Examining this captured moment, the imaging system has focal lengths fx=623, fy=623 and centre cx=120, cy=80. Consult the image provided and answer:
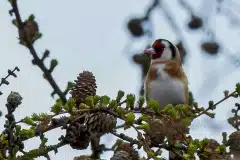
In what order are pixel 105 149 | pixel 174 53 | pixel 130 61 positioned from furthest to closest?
pixel 174 53, pixel 130 61, pixel 105 149

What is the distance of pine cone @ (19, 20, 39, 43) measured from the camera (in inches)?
111

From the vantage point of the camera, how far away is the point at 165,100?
3.78 metres

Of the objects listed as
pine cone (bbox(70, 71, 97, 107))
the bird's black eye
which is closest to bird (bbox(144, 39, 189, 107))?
the bird's black eye

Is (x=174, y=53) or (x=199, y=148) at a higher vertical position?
(x=174, y=53)

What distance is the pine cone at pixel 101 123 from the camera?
1.80 meters

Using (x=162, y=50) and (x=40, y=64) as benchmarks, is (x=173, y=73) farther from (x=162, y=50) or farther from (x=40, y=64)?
(x=40, y=64)

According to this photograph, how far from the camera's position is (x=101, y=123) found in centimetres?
180

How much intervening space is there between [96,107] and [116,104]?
0.19ft

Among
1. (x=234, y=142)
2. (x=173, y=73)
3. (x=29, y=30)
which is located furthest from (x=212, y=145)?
(x=173, y=73)

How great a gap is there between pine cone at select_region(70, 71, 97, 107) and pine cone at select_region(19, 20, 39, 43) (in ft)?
2.76

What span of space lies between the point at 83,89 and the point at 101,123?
0.20 metres

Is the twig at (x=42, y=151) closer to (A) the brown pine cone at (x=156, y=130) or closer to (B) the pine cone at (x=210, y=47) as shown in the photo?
(A) the brown pine cone at (x=156, y=130)

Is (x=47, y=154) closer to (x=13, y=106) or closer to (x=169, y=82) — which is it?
(x=13, y=106)

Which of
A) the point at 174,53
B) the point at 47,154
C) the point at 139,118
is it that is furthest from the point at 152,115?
the point at 174,53
